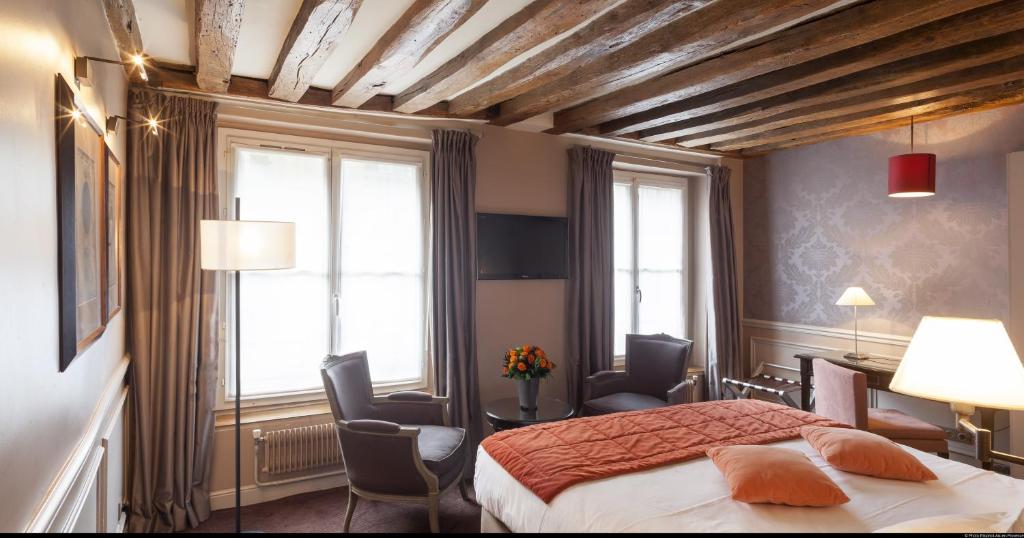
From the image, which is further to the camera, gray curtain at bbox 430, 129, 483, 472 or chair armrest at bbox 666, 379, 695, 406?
chair armrest at bbox 666, 379, 695, 406

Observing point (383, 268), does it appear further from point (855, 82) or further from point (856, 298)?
point (856, 298)

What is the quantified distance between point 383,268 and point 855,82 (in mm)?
3238

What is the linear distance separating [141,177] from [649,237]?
4.05 m

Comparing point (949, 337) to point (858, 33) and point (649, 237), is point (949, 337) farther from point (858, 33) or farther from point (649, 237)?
point (649, 237)

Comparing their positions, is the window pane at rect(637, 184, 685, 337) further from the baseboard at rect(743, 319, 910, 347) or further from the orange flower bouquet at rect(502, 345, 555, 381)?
the orange flower bouquet at rect(502, 345, 555, 381)

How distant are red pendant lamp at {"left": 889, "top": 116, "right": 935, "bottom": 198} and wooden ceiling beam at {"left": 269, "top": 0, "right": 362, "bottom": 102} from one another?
12.1ft

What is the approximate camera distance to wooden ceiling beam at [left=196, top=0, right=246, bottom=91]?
2297mm

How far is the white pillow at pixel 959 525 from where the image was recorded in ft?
5.43

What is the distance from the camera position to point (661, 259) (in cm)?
548

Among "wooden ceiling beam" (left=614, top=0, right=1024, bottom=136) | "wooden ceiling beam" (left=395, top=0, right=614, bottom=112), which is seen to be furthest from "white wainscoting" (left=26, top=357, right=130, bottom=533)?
"wooden ceiling beam" (left=614, top=0, right=1024, bottom=136)

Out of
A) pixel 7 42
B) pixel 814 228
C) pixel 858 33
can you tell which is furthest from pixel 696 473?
pixel 814 228

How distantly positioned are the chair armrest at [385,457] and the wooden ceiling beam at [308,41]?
6.23ft

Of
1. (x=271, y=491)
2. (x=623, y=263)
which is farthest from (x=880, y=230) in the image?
(x=271, y=491)

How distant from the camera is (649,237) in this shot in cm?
539
